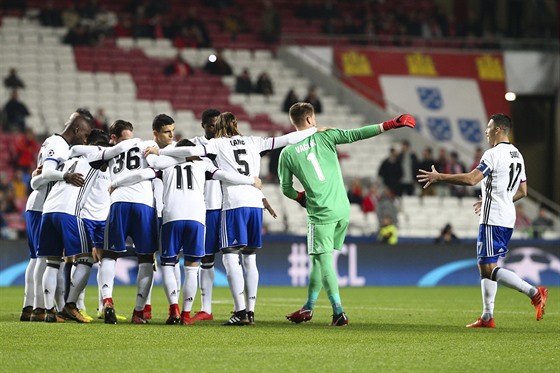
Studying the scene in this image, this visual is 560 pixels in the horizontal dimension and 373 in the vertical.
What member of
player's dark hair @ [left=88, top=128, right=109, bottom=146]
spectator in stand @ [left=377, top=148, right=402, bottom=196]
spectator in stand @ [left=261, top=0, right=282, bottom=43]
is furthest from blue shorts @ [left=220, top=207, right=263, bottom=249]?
spectator in stand @ [left=261, top=0, right=282, bottom=43]

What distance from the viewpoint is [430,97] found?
110ft

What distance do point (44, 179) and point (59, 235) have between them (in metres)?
0.65

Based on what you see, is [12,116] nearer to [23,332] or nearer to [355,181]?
[355,181]

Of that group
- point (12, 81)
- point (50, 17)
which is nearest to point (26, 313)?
point (12, 81)

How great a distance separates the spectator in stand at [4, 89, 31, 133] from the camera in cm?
2697

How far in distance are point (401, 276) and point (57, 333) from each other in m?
14.0

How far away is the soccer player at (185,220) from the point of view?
12078 mm

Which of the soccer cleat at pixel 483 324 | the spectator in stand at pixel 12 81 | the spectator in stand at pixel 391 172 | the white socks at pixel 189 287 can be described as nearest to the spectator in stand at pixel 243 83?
the spectator in stand at pixel 391 172

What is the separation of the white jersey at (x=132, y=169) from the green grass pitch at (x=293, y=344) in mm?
1345

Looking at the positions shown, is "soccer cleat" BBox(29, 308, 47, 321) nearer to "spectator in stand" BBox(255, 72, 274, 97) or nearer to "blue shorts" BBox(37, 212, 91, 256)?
"blue shorts" BBox(37, 212, 91, 256)

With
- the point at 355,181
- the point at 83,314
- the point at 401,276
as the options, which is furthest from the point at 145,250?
the point at 355,181

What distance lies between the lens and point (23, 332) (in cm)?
1109

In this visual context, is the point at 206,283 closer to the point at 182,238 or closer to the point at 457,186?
the point at 182,238

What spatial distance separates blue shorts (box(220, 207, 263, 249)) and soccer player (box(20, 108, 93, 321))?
1.61m
